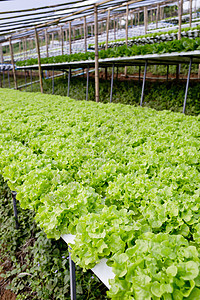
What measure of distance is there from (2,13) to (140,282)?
436 inches

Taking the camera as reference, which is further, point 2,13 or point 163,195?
point 2,13

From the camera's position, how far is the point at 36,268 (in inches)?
146

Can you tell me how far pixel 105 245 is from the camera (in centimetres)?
195

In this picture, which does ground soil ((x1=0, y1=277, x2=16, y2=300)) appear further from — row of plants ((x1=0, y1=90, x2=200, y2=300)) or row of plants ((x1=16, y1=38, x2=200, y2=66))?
row of plants ((x1=16, y1=38, x2=200, y2=66))

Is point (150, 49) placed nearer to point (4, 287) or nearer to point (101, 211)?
point (101, 211)

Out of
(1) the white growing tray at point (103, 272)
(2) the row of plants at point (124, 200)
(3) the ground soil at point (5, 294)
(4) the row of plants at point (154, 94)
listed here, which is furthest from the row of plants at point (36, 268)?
(4) the row of plants at point (154, 94)

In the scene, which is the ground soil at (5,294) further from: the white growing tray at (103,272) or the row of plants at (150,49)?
the row of plants at (150,49)

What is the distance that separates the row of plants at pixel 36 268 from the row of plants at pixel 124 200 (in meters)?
1.17

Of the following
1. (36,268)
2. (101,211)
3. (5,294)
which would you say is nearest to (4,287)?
(5,294)

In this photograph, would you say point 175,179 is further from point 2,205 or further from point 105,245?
point 2,205

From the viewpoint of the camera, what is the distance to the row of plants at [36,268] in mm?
3340

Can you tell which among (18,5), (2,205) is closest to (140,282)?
(2,205)

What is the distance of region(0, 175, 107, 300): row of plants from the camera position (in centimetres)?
334

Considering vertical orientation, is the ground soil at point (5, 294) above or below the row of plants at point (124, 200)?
below
